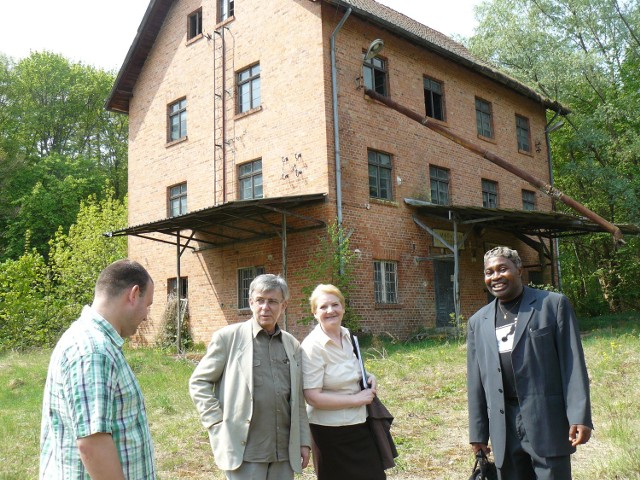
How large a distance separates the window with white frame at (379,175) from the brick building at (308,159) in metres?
0.07

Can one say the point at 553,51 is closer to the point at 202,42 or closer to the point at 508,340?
the point at 202,42

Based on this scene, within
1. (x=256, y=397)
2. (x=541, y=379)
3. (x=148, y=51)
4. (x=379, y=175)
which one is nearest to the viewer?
(x=541, y=379)

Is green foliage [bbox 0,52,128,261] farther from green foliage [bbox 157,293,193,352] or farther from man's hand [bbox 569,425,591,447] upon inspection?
man's hand [bbox 569,425,591,447]

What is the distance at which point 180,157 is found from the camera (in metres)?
17.6

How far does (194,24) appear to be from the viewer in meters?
18.2

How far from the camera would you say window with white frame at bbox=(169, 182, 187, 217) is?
17500 millimetres

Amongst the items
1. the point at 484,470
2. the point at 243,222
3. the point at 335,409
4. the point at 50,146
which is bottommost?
the point at 484,470

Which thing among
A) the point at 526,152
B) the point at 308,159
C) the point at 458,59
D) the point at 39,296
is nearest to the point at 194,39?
the point at 308,159

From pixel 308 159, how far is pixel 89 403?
40.5 ft

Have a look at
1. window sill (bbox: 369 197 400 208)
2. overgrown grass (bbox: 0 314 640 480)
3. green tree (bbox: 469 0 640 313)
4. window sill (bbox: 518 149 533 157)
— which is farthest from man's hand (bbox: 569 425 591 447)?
green tree (bbox: 469 0 640 313)

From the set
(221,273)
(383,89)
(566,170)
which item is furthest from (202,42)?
(566,170)

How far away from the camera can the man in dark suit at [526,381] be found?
3.23 meters

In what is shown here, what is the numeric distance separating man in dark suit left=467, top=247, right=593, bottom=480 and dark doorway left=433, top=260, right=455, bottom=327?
41.4 ft

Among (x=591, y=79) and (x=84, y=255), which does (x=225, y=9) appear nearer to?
(x=84, y=255)
